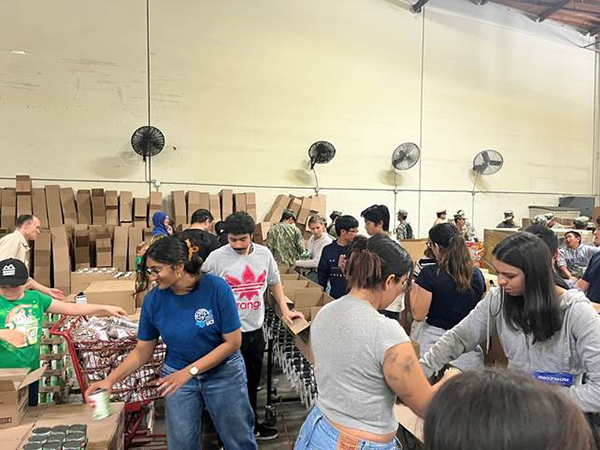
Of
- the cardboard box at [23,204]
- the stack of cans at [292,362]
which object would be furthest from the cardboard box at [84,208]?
the stack of cans at [292,362]

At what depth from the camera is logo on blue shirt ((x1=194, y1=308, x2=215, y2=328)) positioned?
1916mm

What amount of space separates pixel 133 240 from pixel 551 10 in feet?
32.8

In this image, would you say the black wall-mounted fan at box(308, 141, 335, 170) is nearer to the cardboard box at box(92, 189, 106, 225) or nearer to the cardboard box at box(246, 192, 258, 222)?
the cardboard box at box(246, 192, 258, 222)

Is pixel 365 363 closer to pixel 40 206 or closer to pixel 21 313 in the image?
pixel 21 313

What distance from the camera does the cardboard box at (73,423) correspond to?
6.59 feet

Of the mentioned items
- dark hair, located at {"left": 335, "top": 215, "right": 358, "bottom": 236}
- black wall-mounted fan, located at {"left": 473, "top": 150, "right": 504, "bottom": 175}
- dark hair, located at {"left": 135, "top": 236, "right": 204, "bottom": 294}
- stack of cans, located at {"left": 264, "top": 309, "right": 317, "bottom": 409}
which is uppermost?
black wall-mounted fan, located at {"left": 473, "top": 150, "right": 504, "bottom": 175}

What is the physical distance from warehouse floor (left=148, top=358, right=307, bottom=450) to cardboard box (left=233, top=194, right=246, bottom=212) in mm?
4178

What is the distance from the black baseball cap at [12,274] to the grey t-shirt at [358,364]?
187cm

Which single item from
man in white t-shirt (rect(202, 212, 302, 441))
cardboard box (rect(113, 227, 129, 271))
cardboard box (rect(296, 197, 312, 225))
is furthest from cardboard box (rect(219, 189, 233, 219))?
man in white t-shirt (rect(202, 212, 302, 441))

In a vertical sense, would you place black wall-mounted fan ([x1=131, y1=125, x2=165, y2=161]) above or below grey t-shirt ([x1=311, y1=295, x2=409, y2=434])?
above

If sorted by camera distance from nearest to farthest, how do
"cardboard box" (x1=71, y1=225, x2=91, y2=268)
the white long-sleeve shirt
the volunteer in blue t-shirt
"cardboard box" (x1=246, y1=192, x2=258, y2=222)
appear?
1. the volunteer in blue t-shirt
2. the white long-sleeve shirt
3. "cardboard box" (x1=71, y1=225, x2=91, y2=268)
4. "cardboard box" (x1=246, y1=192, x2=258, y2=222)

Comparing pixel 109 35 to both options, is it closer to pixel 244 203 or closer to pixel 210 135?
pixel 210 135

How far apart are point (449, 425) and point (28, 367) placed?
2.59 m

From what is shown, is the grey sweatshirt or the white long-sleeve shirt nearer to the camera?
the grey sweatshirt
